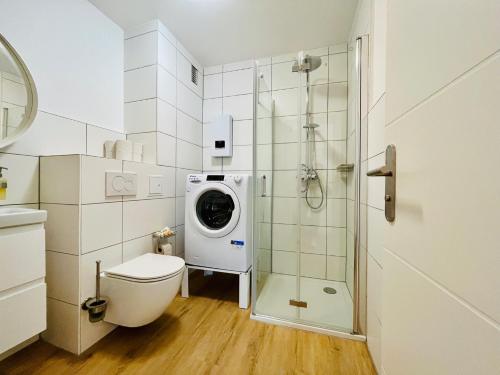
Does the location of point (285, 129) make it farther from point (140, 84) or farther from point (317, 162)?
point (140, 84)

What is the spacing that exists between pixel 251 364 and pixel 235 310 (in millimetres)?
516

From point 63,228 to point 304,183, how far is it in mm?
1653

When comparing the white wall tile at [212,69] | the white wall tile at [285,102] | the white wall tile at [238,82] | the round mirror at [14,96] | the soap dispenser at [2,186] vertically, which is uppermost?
the white wall tile at [212,69]

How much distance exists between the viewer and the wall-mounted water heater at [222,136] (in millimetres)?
2309

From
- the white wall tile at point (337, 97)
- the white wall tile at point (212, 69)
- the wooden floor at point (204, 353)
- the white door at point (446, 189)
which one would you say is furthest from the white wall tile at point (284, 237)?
the white wall tile at point (212, 69)

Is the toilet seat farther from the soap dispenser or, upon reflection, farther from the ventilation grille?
the ventilation grille

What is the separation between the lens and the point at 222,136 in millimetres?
2324

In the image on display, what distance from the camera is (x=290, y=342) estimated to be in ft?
4.33

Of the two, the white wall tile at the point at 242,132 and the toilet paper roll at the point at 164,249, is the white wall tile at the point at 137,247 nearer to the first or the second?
the toilet paper roll at the point at 164,249

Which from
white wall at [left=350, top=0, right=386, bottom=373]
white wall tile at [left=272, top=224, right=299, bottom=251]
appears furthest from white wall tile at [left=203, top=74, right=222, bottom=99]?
white wall tile at [left=272, top=224, right=299, bottom=251]

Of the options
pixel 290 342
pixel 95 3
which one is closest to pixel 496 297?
pixel 290 342

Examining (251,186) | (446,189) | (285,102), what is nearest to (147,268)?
(251,186)

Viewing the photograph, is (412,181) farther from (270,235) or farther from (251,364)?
(270,235)

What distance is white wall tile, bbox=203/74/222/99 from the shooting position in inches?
95.1
